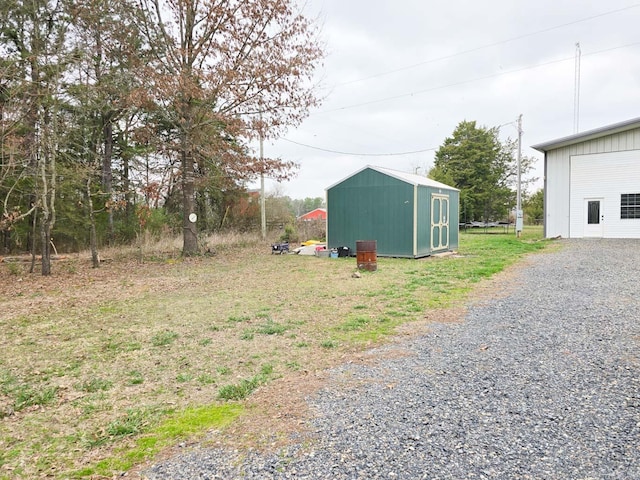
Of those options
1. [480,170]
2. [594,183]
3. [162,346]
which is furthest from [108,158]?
[480,170]

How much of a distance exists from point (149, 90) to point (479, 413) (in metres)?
11.7

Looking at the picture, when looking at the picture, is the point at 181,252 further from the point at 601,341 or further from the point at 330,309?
the point at 601,341

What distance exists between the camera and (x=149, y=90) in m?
11.3

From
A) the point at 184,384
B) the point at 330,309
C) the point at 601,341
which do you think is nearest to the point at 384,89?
the point at 330,309

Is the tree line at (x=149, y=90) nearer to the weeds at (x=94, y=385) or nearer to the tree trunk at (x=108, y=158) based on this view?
the tree trunk at (x=108, y=158)

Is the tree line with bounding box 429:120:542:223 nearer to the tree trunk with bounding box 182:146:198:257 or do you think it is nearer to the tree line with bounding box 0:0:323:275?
the tree line with bounding box 0:0:323:275

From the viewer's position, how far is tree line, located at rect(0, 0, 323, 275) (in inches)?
362

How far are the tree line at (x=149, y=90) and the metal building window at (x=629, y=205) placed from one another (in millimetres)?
12482

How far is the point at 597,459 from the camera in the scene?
1.97m

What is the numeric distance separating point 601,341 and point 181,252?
41.3 ft

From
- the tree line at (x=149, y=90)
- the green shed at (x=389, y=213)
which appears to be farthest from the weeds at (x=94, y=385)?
the green shed at (x=389, y=213)

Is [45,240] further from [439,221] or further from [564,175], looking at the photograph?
[564,175]

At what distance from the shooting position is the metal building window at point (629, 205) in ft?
50.8

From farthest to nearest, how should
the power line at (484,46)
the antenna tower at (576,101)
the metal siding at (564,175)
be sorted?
the antenna tower at (576,101)
the metal siding at (564,175)
the power line at (484,46)
